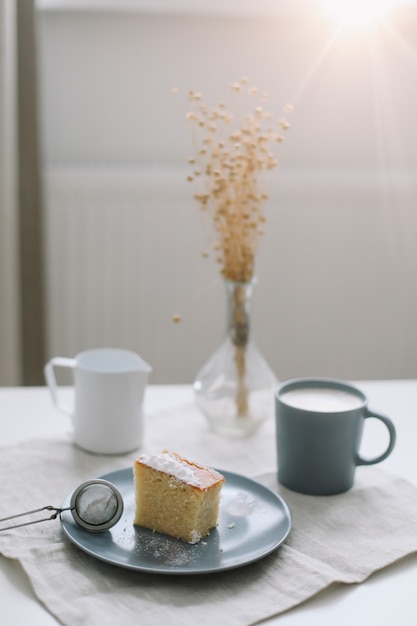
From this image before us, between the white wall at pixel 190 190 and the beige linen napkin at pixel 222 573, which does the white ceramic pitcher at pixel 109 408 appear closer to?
the beige linen napkin at pixel 222 573

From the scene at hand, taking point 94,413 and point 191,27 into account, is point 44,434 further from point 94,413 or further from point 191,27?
point 191,27

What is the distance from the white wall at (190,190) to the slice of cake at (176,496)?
1456 millimetres

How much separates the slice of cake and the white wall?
146 centimetres

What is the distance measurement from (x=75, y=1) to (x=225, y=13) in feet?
1.24

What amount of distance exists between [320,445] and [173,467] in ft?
0.63

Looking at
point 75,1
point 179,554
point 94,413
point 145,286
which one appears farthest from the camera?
point 145,286

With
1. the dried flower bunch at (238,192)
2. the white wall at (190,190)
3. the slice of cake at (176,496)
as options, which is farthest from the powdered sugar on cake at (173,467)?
the white wall at (190,190)

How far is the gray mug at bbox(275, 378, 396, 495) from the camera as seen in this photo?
3.25ft

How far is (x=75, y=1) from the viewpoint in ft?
7.29

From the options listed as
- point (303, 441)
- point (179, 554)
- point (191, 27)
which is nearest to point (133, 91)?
point (191, 27)

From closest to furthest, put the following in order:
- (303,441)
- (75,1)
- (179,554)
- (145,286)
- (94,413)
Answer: (179,554) < (303,441) < (94,413) < (75,1) < (145,286)

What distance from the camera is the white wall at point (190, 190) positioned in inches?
90.7

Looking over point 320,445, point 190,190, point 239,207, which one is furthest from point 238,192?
point 190,190

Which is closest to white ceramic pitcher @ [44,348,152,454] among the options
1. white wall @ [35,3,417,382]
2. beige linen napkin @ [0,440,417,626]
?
beige linen napkin @ [0,440,417,626]
